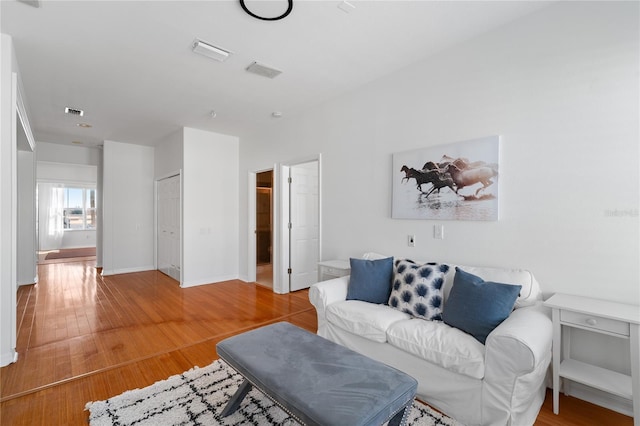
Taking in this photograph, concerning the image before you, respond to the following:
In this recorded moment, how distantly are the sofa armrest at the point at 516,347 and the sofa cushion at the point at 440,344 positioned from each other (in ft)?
0.25

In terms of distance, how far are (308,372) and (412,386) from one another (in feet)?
1.71

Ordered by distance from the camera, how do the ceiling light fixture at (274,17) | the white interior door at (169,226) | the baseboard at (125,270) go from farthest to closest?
the baseboard at (125,270), the white interior door at (169,226), the ceiling light fixture at (274,17)

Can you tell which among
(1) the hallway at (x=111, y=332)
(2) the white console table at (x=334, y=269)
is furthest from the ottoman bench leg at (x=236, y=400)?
(2) the white console table at (x=334, y=269)

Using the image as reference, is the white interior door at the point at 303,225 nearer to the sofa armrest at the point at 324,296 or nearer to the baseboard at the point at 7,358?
the sofa armrest at the point at 324,296

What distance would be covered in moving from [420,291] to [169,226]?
5.18m

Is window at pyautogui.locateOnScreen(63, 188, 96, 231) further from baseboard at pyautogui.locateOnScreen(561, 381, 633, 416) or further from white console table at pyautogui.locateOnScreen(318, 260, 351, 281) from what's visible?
baseboard at pyautogui.locateOnScreen(561, 381, 633, 416)

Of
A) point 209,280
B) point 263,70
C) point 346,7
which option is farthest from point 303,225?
point 346,7

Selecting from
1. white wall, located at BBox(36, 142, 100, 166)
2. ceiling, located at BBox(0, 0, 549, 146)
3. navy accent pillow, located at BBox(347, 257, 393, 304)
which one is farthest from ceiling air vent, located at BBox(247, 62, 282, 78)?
white wall, located at BBox(36, 142, 100, 166)

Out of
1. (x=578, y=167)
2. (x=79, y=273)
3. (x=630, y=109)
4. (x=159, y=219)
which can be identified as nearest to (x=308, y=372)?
(x=578, y=167)

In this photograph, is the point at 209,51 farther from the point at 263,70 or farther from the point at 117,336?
the point at 117,336

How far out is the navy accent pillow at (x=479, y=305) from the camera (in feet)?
6.35

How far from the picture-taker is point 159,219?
648cm

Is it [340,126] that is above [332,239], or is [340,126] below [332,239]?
above

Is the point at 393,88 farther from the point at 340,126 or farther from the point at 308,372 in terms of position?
the point at 308,372
